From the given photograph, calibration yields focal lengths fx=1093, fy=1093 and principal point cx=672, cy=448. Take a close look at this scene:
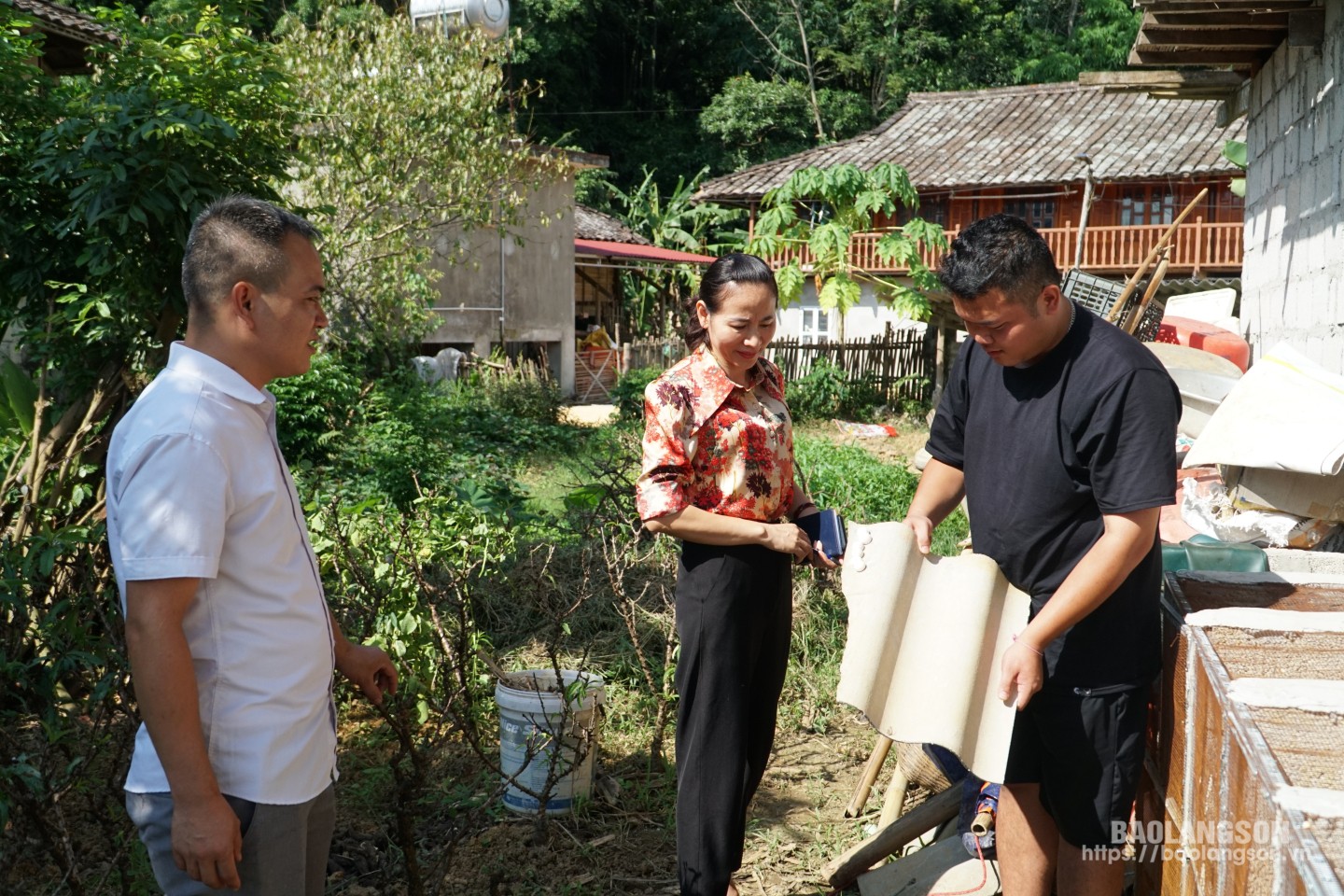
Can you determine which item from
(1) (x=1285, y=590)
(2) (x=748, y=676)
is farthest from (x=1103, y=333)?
(2) (x=748, y=676)

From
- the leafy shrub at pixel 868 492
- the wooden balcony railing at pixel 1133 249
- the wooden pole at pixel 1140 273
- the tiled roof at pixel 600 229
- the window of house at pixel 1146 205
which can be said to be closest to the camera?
the leafy shrub at pixel 868 492

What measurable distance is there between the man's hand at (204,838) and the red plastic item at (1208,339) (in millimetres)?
6032

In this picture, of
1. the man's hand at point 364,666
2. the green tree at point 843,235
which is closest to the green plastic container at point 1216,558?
the man's hand at point 364,666

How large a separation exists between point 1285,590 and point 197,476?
2.48m

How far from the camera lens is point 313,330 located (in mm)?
1945

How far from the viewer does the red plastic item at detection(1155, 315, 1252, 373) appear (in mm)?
6438

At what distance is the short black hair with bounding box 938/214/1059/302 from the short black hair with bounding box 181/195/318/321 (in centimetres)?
133

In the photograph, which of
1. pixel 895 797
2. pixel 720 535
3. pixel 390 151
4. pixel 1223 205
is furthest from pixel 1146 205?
pixel 720 535

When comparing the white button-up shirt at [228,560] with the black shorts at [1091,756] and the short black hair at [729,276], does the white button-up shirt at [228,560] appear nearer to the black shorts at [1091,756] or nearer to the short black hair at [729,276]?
the short black hair at [729,276]

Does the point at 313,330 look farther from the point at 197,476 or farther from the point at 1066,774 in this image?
the point at 1066,774

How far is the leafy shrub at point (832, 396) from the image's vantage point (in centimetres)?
1697

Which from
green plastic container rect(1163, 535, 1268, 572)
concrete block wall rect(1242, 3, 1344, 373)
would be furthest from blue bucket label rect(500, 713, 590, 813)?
concrete block wall rect(1242, 3, 1344, 373)

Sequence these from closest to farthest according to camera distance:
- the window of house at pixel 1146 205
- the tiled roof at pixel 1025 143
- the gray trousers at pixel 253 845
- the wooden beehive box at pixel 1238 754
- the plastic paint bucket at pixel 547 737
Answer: the wooden beehive box at pixel 1238 754 < the gray trousers at pixel 253 845 < the plastic paint bucket at pixel 547 737 < the tiled roof at pixel 1025 143 < the window of house at pixel 1146 205

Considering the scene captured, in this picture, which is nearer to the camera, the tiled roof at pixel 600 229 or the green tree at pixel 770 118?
the tiled roof at pixel 600 229
